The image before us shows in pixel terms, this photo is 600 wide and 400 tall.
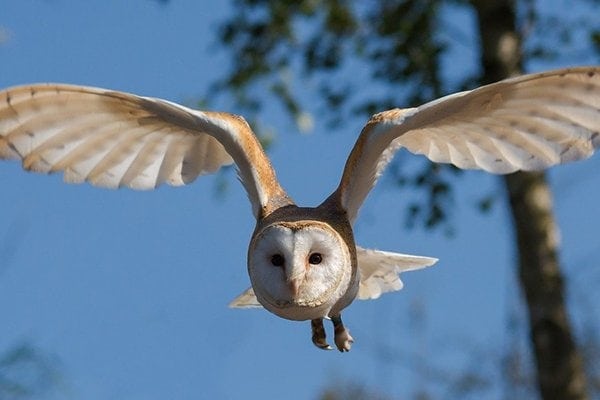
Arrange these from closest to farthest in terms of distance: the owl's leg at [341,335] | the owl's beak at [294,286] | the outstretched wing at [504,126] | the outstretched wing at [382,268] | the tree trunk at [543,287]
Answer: the owl's beak at [294,286] → the outstretched wing at [504,126] → the owl's leg at [341,335] → the outstretched wing at [382,268] → the tree trunk at [543,287]

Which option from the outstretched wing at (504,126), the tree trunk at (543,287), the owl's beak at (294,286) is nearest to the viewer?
the owl's beak at (294,286)

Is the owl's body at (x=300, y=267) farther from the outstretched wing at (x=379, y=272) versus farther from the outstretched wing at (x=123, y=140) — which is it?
the outstretched wing at (x=379, y=272)

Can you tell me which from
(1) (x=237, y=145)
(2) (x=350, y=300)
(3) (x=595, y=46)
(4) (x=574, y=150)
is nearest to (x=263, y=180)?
(1) (x=237, y=145)

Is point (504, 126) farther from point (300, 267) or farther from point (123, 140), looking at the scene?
point (123, 140)

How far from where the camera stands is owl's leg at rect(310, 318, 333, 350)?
350 centimetres

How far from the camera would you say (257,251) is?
337cm

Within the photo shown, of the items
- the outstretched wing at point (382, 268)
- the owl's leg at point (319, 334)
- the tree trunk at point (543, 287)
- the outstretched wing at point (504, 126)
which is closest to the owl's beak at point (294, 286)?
the owl's leg at point (319, 334)

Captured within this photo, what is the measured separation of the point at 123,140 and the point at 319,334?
753 mm

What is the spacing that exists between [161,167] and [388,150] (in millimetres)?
624

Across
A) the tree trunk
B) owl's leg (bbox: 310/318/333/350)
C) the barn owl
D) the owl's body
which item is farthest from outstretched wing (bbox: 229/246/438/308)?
the tree trunk

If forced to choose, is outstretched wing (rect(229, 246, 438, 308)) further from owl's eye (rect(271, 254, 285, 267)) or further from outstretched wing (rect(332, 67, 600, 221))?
owl's eye (rect(271, 254, 285, 267))

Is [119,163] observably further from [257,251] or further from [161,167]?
[257,251]

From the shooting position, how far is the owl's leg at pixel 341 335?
3609 millimetres

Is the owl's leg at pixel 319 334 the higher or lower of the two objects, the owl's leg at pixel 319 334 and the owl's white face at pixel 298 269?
the lower
